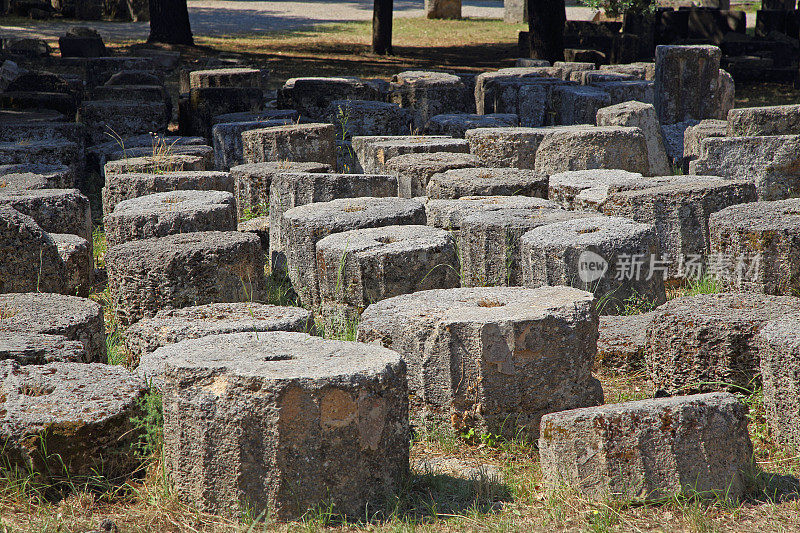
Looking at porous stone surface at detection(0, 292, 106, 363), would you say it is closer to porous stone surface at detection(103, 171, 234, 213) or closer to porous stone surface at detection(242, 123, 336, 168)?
porous stone surface at detection(103, 171, 234, 213)

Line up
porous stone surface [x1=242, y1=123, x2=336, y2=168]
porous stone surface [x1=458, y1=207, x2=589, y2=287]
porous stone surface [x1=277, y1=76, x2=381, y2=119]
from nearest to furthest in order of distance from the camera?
porous stone surface [x1=458, y1=207, x2=589, y2=287] → porous stone surface [x1=242, y1=123, x2=336, y2=168] → porous stone surface [x1=277, y1=76, x2=381, y2=119]

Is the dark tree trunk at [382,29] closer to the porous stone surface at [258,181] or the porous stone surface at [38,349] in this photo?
the porous stone surface at [258,181]

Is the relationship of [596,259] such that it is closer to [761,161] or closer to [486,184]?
[486,184]

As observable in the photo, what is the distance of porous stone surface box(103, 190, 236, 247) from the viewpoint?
5055 mm

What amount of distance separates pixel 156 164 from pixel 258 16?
21.5 metres

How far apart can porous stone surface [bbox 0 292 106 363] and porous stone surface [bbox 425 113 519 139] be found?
15.9ft

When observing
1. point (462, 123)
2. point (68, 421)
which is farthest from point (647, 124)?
→ point (68, 421)

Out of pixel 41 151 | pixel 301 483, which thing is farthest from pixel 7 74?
pixel 301 483

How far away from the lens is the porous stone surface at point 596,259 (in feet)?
14.7

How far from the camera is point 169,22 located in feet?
58.4

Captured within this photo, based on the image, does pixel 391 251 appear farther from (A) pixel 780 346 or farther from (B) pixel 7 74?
(B) pixel 7 74

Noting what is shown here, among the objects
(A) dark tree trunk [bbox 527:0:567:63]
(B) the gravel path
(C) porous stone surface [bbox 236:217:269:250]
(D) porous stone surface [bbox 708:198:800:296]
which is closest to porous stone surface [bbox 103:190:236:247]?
(C) porous stone surface [bbox 236:217:269:250]

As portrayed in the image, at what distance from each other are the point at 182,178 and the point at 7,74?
21.6ft

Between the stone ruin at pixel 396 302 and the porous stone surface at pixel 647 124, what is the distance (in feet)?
0.08
